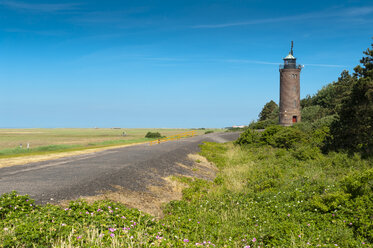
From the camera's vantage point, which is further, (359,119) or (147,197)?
(359,119)

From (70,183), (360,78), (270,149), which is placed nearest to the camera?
(70,183)

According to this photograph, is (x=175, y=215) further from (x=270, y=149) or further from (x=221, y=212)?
(x=270, y=149)

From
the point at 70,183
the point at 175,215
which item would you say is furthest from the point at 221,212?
the point at 70,183

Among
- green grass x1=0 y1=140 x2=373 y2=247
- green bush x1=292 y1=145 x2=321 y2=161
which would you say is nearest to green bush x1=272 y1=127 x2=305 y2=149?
green bush x1=292 y1=145 x2=321 y2=161

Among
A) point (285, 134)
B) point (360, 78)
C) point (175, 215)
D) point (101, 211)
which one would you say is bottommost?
point (175, 215)

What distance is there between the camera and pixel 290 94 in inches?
2235

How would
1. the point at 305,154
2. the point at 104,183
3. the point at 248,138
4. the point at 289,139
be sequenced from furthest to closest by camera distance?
the point at 248,138 < the point at 289,139 < the point at 305,154 < the point at 104,183

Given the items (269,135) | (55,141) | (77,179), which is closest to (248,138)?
(269,135)

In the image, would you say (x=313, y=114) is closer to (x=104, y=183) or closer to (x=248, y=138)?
(x=248, y=138)

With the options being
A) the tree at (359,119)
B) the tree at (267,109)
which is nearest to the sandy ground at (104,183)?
the tree at (359,119)

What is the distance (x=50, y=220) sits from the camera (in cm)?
718

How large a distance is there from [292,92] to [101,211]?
54727mm

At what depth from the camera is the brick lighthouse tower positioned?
5666cm

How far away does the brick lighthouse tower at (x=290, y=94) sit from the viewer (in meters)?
56.7
